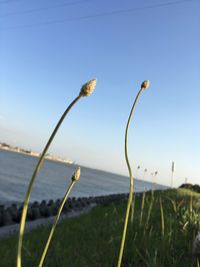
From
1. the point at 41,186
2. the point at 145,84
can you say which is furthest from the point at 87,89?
the point at 41,186

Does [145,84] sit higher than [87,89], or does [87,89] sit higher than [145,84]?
[145,84]

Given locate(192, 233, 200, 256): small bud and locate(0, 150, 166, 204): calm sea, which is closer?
locate(192, 233, 200, 256): small bud

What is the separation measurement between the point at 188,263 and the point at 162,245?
488mm

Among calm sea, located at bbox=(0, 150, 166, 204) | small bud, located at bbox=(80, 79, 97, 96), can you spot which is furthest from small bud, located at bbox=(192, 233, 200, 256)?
small bud, located at bbox=(80, 79, 97, 96)

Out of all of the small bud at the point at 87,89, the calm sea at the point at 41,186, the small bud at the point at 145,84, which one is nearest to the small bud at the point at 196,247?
the small bud at the point at 145,84

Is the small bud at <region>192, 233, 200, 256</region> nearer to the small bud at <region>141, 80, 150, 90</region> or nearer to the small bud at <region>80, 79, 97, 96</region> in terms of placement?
the small bud at <region>141, 80, 150, 90</region>

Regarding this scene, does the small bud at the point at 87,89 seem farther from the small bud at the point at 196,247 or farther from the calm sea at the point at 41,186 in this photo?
the calm sea at the point at 41,186

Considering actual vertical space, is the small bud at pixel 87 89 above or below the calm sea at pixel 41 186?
above

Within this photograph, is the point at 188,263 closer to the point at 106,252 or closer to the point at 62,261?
the point at 106,252

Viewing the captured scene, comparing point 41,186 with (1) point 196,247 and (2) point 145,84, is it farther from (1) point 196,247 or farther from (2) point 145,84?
(2) point 145,84

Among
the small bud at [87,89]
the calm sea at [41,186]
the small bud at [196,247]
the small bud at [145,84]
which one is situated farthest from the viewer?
the calm sea at [41,186]

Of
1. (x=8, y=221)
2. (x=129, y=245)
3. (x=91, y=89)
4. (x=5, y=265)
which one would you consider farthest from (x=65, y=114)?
(x=8, y=221)

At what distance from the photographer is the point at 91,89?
2.42 feet

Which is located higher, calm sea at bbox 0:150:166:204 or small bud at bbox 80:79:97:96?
small bud at bbox 80:79:97:96
